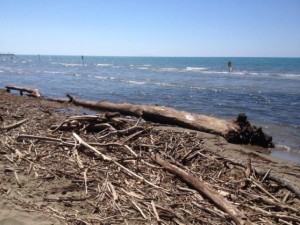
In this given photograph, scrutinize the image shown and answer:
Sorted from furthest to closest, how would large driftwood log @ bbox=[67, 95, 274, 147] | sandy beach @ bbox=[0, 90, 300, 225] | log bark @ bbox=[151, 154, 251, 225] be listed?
1. large driftwood log @ bbox=[67, 95, 274, 147]
2. sandy beach @ bbox=[0, 90, 300, 225]
3. log bark @ bbox=[151, 154, 251, 225]

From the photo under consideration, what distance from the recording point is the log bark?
4.14m

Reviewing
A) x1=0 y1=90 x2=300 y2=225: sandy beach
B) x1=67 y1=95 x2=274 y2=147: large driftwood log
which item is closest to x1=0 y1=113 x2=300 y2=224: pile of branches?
x1=0 y1=90 x2=300 y2=225: sandy beach

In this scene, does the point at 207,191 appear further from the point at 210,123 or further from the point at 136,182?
the point at 210,123

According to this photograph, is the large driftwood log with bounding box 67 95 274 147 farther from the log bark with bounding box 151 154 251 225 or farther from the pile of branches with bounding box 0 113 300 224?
the log bark with bounding box 151 154 251 225

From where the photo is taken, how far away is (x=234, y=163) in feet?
20.1

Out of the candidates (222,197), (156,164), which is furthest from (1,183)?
(222,197)

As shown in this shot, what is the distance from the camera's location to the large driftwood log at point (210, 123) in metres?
9.21

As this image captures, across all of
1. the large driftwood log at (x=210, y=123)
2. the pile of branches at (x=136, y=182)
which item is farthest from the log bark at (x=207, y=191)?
the large driftwood log at (x=210, y=123)

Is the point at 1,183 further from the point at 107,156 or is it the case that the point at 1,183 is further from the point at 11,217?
the point at 107,156

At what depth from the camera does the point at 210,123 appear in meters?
9.84

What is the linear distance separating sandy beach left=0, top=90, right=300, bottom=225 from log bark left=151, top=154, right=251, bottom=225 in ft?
0.19

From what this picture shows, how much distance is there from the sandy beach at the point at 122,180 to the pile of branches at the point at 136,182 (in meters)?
0.01

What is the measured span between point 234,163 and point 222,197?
1.63m

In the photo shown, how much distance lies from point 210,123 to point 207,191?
521 centimetres
